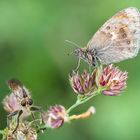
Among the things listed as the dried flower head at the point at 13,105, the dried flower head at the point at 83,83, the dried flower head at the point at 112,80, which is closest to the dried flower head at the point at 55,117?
the dried flower head at the point at 13,105

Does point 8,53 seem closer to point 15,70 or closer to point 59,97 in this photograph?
point 15,70

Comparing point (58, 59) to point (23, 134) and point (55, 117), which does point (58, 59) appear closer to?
point (23, 134)

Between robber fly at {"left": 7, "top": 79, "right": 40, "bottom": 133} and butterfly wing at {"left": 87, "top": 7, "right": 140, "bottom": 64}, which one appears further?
butterfly wing at {"left": 87, "top": 7, "right": 140, "bottom": 64}

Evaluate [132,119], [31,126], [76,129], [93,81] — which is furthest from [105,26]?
[76,129]

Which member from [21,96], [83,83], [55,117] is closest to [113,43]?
[83,83]

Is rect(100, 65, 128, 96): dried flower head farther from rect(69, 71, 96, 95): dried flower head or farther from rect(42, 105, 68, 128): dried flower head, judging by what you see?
rect(42, 105, 68, 128): dried flower head

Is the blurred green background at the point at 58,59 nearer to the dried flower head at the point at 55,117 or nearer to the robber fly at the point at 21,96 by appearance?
the robber fly at the point at 21,96

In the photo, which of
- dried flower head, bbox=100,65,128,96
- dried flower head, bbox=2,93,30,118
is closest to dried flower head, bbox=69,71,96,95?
dried flower head, bbox=100,65,128,96
